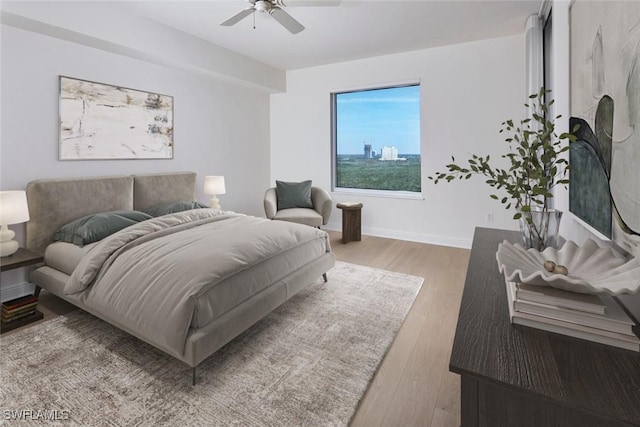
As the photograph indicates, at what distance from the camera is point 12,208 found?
8.01 ft

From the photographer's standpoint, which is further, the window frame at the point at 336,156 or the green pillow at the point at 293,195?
the green pillow at the point at 293,195

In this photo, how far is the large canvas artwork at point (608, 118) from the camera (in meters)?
0.97

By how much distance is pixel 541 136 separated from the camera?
127 cm

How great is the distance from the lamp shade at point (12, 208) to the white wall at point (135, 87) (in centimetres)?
44

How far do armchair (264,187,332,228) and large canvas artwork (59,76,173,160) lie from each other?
4.76ft

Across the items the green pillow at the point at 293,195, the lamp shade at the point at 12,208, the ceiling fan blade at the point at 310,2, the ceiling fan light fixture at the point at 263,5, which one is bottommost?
the lamp shade at the point at 12,208

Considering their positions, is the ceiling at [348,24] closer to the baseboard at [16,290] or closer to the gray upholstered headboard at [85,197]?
the gray upholstered headboard at [85,197]

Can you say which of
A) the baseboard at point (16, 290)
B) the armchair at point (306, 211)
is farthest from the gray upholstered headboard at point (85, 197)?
the armchair at point (306, 211)

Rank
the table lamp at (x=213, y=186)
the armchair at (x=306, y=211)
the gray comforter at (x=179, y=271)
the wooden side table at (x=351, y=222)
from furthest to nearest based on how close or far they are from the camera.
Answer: the wooden side table at (x=351, y=222) < the armchair at (x=306, y=211) < the table lamp at (x=213, y=186) < the gray comforter at (x=179, y=271)

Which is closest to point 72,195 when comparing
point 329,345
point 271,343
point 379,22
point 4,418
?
point 4,418

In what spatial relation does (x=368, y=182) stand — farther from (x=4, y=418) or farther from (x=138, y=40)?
(x=4, y=418)

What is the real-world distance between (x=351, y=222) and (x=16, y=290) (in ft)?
12.0

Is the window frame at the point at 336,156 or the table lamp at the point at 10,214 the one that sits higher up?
the window frame at the point at 336,156

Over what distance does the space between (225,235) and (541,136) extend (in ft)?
6.62
